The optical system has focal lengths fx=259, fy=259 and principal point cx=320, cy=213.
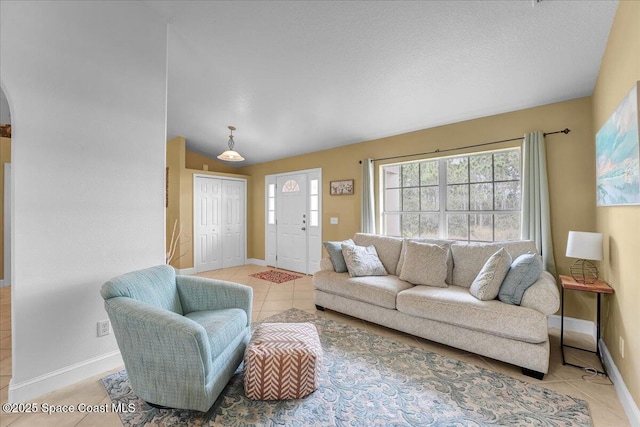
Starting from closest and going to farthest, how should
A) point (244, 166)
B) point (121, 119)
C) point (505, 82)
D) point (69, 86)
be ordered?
point (69, 86)
point (121, 119)
point (505, 82)
point (244, 166)

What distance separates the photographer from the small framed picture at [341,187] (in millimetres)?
4480

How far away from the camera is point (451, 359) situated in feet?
7.16

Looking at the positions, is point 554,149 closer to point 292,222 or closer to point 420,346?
point 420,346

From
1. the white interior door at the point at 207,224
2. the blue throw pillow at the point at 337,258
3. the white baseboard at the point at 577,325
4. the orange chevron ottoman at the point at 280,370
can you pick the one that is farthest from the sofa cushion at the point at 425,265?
the white interior door at the point at 207,224

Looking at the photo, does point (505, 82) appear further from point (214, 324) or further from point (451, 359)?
point (214, 324)

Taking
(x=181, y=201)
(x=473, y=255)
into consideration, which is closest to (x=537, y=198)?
(x=473, y=255)

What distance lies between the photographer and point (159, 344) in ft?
4.70

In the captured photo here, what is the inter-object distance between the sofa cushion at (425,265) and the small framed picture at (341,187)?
1.79 meters

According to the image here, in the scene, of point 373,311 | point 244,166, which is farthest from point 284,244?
point 373,311

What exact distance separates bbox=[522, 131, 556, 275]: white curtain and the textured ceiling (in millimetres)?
506

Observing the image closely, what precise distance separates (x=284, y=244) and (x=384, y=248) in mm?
2722

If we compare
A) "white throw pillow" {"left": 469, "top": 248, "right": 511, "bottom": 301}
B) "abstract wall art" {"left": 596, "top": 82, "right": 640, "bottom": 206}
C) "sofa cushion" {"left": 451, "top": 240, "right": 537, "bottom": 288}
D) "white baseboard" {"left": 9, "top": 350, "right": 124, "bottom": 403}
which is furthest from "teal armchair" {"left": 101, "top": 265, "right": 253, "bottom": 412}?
"abstract wall art" {"left": 596, "top": 82, "right": 640, "bottom": 206}

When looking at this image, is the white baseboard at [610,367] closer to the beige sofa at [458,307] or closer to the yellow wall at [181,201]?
the beige sofa at [458,307]

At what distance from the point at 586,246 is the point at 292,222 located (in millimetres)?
4294
